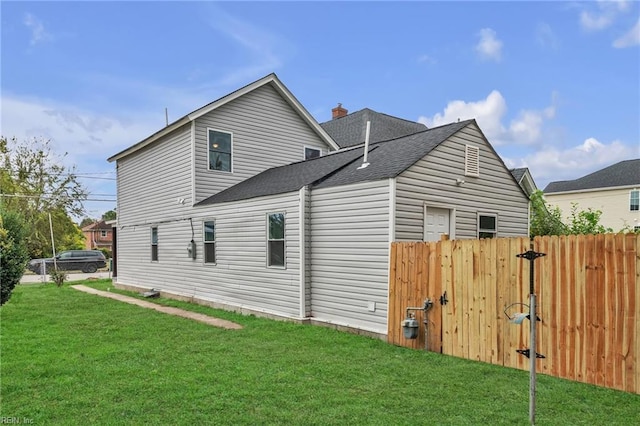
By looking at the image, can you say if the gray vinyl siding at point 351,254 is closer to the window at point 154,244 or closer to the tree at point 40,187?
the window at point 154,244

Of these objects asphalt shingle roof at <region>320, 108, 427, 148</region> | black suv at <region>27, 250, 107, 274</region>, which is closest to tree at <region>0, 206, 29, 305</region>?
asphalt shingle roof at <region>320, 108, 427, 148</region>

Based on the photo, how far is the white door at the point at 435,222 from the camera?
7.72m

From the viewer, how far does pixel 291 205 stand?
28.7 feet

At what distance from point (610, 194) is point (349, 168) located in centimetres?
2584

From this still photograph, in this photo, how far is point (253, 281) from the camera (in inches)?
386

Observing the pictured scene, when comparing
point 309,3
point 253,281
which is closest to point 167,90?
point 309,3

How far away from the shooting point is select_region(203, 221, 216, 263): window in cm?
1130

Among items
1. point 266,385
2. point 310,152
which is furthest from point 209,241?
point 266,385

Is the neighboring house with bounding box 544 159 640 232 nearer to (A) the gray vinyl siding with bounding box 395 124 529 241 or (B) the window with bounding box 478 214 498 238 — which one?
(A) the gray vinyl siding with bounding box 395 124 529 241

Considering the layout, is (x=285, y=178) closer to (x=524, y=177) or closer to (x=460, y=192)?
(x=460, y=192)

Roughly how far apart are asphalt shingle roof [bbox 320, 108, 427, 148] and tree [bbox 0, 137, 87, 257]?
21615 mm

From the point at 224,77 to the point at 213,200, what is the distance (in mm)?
9614

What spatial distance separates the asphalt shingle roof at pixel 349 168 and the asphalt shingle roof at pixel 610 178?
79.2 ft

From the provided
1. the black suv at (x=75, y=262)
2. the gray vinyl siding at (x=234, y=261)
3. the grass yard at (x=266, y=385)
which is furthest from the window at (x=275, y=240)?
the black suv at (x=75, y=262)
